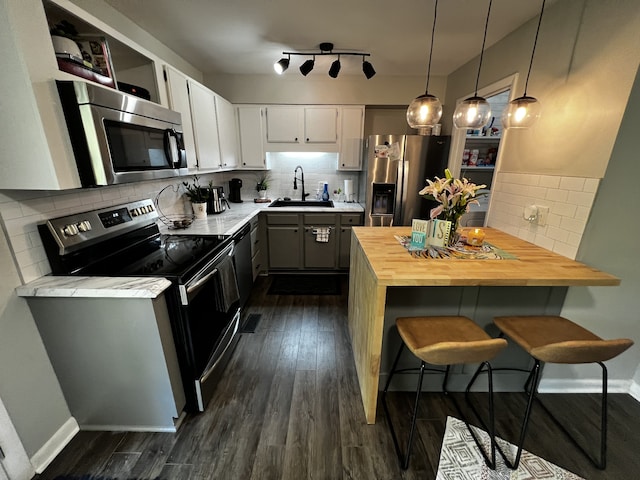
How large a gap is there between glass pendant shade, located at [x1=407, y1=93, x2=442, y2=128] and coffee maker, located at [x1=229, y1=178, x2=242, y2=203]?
2550 mm

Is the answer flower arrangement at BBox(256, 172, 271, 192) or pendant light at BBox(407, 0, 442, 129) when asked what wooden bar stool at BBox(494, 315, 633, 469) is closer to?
pendant light at BBox(407, 0, 442, 129)

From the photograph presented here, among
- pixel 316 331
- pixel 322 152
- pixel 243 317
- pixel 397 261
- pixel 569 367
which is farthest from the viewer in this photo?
pixel 322 152

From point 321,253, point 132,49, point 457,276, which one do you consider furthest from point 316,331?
point 132,49

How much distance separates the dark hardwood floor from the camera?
1.34 meters

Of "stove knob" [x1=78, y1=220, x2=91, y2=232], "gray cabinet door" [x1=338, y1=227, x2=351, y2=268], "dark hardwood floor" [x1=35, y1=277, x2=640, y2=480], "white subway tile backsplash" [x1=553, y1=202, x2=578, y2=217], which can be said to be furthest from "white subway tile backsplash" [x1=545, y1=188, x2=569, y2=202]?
"stove knob" [x1=78, y1=220, x2=91, y2=232]

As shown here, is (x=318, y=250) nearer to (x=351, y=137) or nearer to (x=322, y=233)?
(x=322, y=233)

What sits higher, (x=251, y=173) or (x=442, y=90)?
(x=442, y=90)

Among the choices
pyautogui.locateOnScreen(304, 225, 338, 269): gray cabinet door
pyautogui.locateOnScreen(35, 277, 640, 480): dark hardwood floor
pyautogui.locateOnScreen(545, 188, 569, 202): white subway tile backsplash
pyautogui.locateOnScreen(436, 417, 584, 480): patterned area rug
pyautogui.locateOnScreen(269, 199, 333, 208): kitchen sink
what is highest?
pyautogui.locateOnScreen(545, 188, 569, 202): white subway tile backsplash

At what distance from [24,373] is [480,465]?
2292 millimetres

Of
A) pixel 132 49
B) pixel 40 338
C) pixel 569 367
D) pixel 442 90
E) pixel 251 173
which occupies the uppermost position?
pixel 442 90

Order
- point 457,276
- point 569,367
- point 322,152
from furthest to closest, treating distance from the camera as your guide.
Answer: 1. point 322,152
2. point 569,367
3. point 457,276

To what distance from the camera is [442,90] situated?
3389mm

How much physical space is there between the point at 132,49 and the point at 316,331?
2.38 metres

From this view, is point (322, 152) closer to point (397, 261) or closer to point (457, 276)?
point (397, 261)
